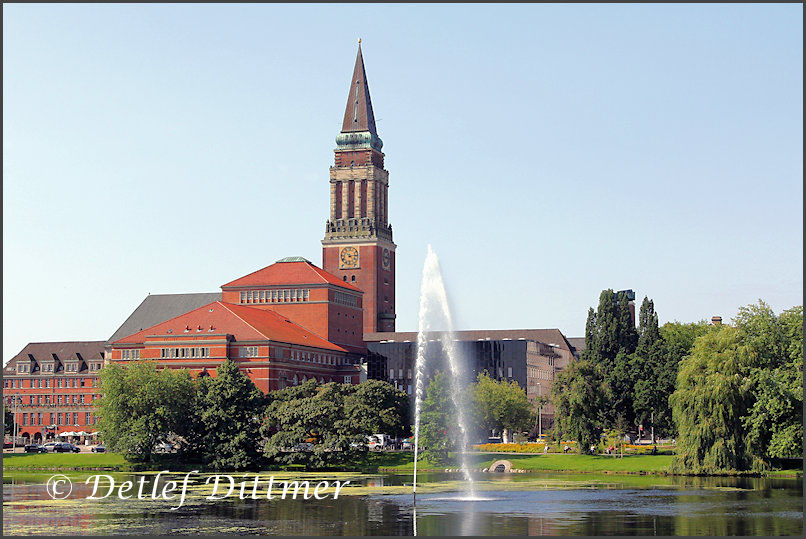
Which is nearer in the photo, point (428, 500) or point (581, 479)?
point (428, 500)

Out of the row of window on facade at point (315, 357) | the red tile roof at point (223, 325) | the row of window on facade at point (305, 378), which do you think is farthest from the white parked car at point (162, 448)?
the row of window on facade at point (315, 357)

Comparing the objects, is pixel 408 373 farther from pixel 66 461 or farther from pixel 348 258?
pixel 66 461

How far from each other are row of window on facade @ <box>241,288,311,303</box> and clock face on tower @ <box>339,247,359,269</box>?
36.0 m

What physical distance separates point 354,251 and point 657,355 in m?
97.7

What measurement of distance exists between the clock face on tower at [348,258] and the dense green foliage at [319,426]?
271 feet

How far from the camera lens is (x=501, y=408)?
441 ft

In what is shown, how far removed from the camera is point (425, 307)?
228ft

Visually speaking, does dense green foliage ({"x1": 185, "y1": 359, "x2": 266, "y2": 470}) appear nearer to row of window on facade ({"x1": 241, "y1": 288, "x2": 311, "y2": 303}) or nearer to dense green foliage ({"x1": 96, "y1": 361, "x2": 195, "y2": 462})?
dense green foliage ({"x1": 96, "y1": 361, "x2": 195, "y2": 462})

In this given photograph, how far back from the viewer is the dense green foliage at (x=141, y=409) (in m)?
104

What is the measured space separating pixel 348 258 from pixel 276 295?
36.7 metres

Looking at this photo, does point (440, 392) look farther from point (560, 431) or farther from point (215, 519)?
point (215, 519)

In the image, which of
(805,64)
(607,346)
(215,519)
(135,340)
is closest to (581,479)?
(607,346)

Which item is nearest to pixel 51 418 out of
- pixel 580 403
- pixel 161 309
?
pixel 161 309

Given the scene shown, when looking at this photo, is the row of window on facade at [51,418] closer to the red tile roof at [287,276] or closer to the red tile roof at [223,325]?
the red tile roof at [287,276]
